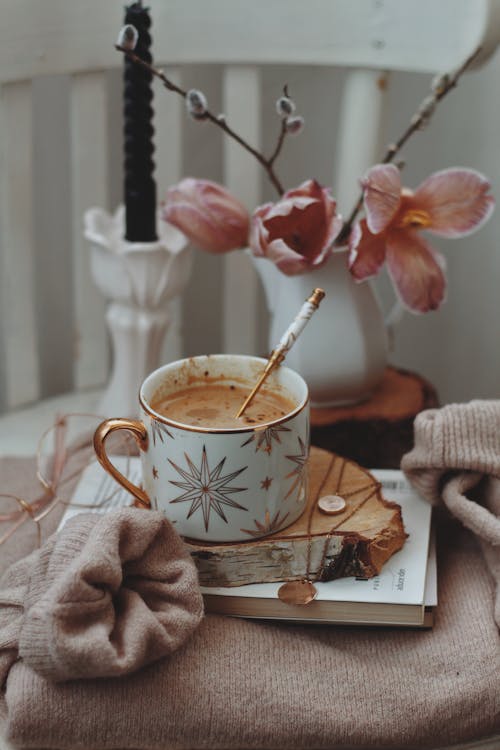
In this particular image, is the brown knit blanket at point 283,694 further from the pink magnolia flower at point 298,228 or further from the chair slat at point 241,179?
the chair slat at point 241,179

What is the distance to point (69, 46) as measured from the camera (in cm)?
84

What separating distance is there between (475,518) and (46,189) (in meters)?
0.68

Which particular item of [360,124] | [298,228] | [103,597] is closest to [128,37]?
[298,228]

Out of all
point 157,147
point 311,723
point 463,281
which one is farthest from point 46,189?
point 311,723

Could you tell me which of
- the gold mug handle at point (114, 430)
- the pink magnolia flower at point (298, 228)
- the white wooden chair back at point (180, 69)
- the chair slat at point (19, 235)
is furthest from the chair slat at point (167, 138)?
the gold mug handle at point (114, 430)

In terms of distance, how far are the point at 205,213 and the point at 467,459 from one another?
283 millimetres

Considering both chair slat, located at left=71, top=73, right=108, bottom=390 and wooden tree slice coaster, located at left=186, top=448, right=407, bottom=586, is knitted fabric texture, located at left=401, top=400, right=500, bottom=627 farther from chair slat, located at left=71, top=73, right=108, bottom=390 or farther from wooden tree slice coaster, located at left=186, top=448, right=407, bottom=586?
chair slat, located at left=71, top=73, right=108, bottom=390

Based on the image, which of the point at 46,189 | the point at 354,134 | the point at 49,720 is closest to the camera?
the point at 49,720

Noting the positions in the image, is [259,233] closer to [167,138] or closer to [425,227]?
[425,227]

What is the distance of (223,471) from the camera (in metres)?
0.56

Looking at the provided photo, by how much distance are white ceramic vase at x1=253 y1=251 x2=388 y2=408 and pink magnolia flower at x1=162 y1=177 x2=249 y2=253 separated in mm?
35

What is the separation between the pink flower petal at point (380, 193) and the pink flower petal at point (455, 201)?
0.04 meters

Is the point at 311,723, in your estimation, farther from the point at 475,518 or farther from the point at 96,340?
the point at 96,340

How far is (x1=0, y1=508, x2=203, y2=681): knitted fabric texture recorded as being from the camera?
19.6 inches
